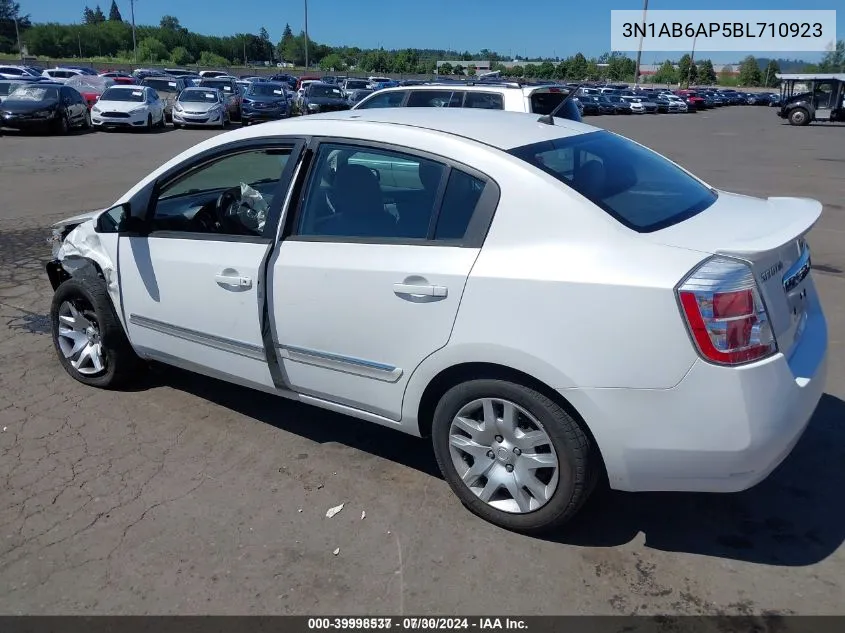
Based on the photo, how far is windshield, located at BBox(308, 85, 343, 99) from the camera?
25953mm

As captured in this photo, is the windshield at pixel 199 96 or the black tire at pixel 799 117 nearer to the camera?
the windshield at pixel 199 96

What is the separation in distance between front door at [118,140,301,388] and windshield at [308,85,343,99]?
22.9 metres

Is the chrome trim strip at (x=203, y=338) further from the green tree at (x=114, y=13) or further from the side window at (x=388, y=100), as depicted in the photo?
the green tree at (x=114, y=13)

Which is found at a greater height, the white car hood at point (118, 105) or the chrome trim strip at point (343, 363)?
the white car hood at point (118, 105)

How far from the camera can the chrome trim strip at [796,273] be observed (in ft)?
9.38

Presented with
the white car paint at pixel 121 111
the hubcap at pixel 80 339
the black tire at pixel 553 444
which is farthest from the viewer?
the white car paint at pixel 121 111

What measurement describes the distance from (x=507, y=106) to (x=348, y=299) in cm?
660

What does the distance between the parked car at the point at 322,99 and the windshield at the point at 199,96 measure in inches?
121

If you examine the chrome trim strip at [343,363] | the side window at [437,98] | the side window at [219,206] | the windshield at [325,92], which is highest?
the windshield at [325,92]

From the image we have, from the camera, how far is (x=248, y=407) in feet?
14.1

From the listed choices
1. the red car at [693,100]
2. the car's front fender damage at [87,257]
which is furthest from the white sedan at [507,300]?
the red car at [693,100]

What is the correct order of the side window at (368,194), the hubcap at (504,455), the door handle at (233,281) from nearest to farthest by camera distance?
the hubcap at (504,455) < the side window at (368,194) < the door handle at (233,281)

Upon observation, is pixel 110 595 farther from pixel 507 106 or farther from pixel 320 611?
pixel 507 106

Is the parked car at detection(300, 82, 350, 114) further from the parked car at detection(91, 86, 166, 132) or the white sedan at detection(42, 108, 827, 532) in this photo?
the white sedan at detection(42, 108, 827, 532)
